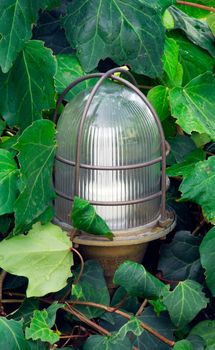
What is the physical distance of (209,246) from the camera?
1.58 metres

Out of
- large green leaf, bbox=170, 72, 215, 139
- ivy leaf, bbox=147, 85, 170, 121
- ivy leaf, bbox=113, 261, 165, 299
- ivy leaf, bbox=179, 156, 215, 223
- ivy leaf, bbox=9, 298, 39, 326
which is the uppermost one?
large green leaf, bbox=170, 72, 215, 139

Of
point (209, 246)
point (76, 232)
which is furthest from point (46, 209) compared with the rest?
point (209, 246)

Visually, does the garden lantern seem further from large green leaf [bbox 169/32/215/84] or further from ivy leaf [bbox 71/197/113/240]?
large green leaf [bbox 169/32/215/84]

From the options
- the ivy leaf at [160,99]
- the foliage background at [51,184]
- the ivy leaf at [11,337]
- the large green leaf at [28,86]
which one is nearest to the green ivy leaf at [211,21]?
the foliage background at [51,184]

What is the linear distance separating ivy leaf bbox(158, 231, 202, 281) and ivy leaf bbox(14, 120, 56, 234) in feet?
1.10

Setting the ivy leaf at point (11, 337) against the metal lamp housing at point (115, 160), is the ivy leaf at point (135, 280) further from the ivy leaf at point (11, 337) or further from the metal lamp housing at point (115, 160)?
the ivy leaf at point (11, 337)

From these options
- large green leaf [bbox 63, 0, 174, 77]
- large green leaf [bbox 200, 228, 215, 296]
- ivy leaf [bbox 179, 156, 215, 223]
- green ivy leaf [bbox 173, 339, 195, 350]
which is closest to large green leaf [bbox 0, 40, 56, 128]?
large green leaf [bbox 63, 0, 174, 77]

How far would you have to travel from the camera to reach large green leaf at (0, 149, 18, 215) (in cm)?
152

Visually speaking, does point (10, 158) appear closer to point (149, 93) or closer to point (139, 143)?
point (139, 143)

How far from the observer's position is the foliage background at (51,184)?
148 cm

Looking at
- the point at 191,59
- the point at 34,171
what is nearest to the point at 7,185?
the point at 34,171

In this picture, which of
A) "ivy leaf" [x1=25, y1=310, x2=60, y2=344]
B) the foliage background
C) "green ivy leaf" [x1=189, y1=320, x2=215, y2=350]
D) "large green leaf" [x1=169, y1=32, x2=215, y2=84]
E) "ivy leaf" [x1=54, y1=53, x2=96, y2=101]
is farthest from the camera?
"large green leaf" [x1=169, y1=32, x2=215, y2=84]

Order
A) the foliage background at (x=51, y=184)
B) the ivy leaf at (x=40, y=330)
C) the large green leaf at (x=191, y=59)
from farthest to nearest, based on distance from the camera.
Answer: the large green leaf at (x=191, y=59)
the foliage background at (x=51, y=184)
the ivy leaf at (x=40, y=330)

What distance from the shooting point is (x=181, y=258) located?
1.69 metres
